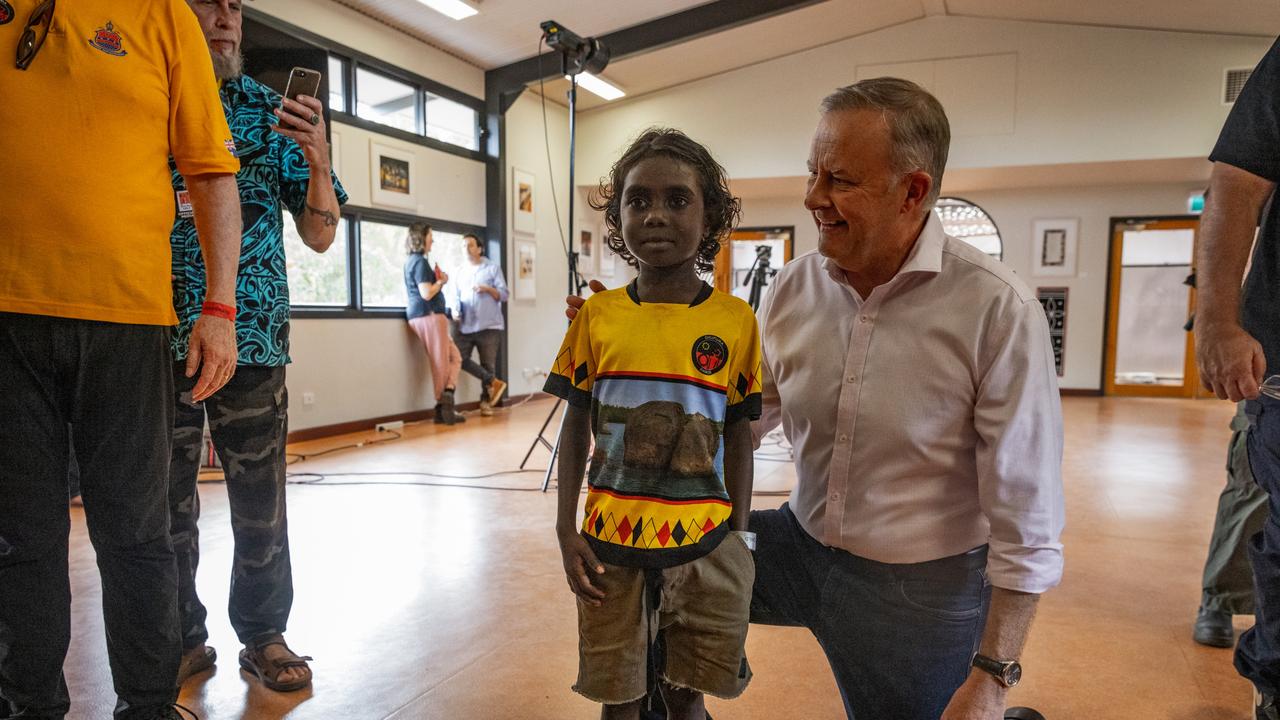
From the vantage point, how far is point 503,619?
219 cm

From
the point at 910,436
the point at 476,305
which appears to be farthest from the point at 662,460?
the point at 476,305

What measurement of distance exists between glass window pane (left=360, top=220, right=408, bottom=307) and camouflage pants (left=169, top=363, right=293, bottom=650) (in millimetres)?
4604

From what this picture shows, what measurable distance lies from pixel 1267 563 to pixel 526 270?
726cm

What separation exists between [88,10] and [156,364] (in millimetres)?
533

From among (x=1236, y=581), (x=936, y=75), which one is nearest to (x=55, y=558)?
(x=1236, y=581)

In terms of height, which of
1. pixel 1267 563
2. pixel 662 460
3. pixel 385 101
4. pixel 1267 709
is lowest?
pixel 1267 709

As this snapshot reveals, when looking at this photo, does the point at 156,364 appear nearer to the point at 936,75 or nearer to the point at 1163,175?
the point at 936,75

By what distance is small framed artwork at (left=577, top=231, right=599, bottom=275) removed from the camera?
909 centimetres

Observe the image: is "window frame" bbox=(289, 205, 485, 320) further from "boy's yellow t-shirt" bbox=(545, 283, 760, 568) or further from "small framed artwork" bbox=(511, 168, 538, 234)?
"boy's yellow t-shirt" bbox=(545, 283, 760, 568)

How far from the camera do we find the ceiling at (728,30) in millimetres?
6238

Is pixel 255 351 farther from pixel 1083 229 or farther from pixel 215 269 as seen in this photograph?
pixel 1083 229

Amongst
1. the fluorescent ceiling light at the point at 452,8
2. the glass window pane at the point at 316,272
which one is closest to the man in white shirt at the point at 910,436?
the glass window pane at the point at 316,272

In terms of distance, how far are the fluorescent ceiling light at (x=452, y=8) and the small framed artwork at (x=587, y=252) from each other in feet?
11.1

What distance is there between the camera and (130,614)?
3.94 ft
